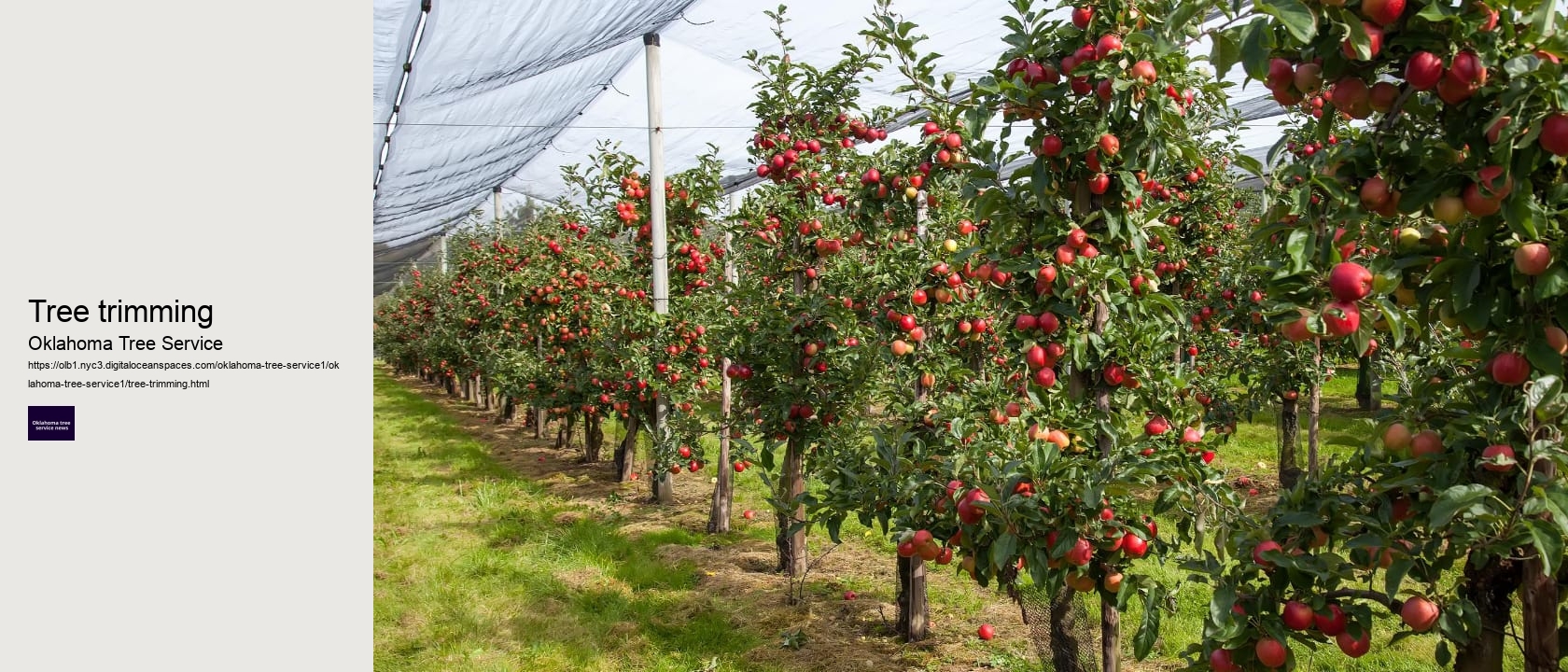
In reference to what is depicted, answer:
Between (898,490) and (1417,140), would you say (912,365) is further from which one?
(1417,140)

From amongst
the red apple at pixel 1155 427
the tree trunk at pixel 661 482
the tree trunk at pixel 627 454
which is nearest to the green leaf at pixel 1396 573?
the red apple at pixel 1155 427

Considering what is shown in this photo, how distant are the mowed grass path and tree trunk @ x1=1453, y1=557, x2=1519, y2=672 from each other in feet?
3.25

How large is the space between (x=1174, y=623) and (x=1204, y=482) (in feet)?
7.27

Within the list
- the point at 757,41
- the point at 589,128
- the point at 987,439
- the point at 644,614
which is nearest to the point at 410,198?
the point at 589,128

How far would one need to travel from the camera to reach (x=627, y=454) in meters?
7.89

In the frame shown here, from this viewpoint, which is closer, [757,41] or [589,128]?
[757,41]

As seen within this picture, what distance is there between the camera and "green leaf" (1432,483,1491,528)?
4.24 feet

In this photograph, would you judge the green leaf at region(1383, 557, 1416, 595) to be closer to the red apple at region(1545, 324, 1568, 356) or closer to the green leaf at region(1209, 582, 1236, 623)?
the green leaf at region(1209, 582, 1236, 623)

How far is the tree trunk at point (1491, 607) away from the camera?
1.59 meters

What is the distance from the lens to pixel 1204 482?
2.29 metres

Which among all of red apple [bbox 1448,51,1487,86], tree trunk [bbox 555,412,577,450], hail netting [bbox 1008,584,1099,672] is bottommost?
hail netting [bbox 1008,584,1099,672]

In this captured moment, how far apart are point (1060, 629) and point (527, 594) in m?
3.06

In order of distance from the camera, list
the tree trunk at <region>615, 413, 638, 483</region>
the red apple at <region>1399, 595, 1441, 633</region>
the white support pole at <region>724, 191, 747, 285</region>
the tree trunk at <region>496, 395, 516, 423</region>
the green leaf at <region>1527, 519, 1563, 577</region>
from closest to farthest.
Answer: the green leaf at <region>1527, 519, 1563, 577</region>, the red apple at <region>1399, 595, 1441, 633</region>, the white support pole at <region>724, 191, 747, 285</region>, the tree trunk at <region>615, 413, 638, 483</region>, the tree trunk at <region>496, 395, 516, 423</region>

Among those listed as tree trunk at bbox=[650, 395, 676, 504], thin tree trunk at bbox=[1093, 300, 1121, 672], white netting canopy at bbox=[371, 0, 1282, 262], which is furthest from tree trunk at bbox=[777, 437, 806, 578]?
thin tree trunk at bbox=[1093, 300, 1121, 672]
